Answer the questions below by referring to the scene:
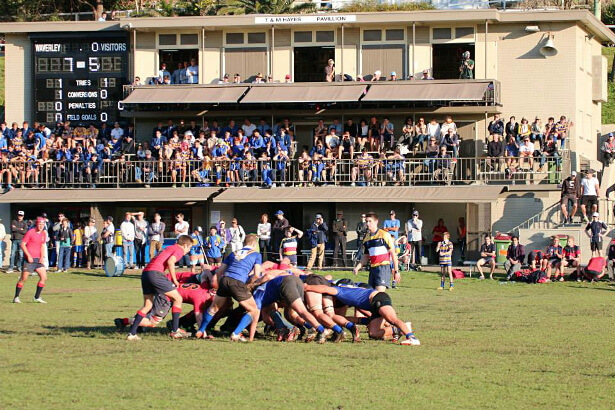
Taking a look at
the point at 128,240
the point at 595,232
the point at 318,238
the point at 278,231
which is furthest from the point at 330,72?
the point at 595,232

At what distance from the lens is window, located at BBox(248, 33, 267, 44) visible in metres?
37.8

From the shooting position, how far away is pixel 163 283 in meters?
15.5

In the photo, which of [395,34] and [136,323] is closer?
[136,323]

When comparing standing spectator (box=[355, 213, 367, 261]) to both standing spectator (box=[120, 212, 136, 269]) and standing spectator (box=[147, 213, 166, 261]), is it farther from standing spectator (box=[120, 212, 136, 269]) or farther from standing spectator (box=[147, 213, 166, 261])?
standing spectator (box=[120, 212, 136, 269])

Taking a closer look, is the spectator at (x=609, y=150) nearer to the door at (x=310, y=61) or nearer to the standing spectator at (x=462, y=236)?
the standing spectator at (x=462, y=236)

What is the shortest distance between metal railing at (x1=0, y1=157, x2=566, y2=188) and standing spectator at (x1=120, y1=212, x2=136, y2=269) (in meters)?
3.00

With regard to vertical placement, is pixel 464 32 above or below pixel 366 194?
above

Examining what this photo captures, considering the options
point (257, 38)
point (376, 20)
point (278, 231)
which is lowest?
point (278, 231)

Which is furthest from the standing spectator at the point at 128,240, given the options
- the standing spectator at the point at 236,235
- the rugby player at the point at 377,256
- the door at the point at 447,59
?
the rugby player at the point at 377,256

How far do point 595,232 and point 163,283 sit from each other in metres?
18.1

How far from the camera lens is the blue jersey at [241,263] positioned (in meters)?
15.3

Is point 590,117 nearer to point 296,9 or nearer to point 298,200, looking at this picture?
point 298,200

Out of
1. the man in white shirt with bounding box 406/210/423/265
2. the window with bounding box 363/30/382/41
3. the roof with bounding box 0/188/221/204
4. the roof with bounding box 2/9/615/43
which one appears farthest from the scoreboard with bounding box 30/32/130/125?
the man in white shirt with bounding box 406/210/423/265

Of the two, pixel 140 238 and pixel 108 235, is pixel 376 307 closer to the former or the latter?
pixel 140 238
